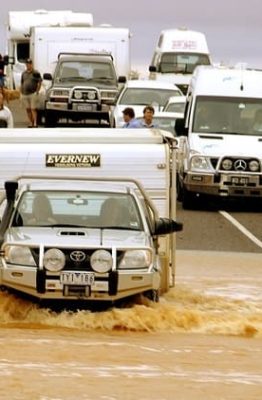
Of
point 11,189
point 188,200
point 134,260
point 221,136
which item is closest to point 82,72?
point 221,136

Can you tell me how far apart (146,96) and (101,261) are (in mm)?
22828

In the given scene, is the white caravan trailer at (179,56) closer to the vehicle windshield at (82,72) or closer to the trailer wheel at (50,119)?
the vehicle windshield at (82,72)

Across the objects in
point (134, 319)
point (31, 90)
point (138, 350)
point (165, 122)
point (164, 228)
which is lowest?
point (31, 90)

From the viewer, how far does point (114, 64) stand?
44.6 m

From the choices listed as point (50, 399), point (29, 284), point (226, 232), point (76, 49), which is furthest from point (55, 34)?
point (50, 399)

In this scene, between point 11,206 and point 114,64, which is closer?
point 11,206

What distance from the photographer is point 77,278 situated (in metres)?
15.0

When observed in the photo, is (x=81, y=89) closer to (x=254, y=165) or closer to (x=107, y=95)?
(x=107, y=95)

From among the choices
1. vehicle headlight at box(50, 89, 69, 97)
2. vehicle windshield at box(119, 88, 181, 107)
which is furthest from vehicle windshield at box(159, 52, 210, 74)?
vehicle windshield at box(119, 88, 181, 107)

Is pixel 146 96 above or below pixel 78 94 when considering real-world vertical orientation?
above

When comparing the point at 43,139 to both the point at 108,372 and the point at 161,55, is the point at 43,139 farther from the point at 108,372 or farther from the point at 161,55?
the point at 161,55

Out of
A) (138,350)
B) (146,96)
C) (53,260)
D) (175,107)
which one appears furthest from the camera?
(146,96)

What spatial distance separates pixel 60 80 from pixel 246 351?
2845 cm

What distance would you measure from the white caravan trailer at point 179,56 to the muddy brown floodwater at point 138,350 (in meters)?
31.0
